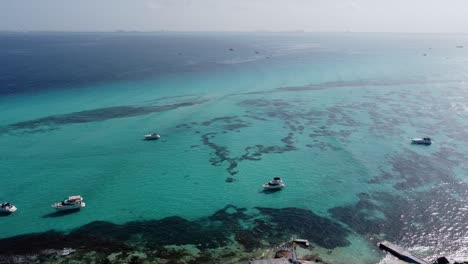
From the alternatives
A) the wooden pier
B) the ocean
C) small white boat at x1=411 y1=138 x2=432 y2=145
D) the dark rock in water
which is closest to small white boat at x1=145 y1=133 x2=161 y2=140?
the ocean

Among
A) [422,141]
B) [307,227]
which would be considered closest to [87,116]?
[307,227]

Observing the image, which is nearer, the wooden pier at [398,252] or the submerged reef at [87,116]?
the wooden pier at [398,252]

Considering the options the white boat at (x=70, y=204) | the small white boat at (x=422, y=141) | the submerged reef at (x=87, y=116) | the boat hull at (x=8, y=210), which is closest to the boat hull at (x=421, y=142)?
the small white boat at (x=422, y=141)

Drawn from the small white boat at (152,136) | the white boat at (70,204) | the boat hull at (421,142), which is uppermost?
the small white boat at (152,136)

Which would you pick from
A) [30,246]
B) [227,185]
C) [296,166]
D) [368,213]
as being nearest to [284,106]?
[296,166]

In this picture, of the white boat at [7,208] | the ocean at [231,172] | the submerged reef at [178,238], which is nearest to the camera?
the submerged reef at [178,238]

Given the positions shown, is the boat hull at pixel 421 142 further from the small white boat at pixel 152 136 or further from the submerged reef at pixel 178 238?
the small white boat at pixel 152 136

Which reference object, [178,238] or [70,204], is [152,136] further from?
[178,238]
